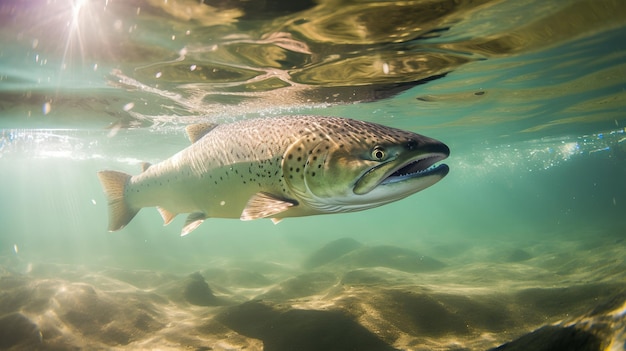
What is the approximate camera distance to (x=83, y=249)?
3484cm

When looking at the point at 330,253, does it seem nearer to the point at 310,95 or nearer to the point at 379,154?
the point at 310,95

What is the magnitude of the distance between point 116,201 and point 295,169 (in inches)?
192

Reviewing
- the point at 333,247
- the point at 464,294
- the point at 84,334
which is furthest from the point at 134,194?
the point at 333,247

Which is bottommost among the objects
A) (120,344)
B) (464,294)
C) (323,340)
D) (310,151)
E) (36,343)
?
(464,294)

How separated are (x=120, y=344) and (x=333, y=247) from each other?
62.5 ft

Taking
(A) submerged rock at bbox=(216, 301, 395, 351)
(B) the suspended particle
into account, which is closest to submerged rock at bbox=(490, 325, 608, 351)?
(A) submerged rock at bbox=(216, 301, 395, 351)

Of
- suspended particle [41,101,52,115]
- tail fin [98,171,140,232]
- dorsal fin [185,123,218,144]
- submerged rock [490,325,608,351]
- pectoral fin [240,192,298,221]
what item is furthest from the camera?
suspended particle [41,101,52,115]

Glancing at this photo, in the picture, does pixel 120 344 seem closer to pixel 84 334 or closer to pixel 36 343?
pixel 84 334

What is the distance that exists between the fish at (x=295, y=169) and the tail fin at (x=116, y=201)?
3.81 feet

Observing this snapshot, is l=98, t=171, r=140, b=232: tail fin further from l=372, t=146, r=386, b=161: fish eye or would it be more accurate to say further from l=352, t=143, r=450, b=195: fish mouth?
l=372, t=146, r=386, b=161: fish eye

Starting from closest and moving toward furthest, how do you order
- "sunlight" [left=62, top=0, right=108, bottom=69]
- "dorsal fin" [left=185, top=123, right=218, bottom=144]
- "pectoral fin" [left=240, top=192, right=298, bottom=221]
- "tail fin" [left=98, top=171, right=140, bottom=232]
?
"pectoral fin" [left=240, top=192, right=298, bottom=221] → "sunlight" [left=62, top=0, right=108, bottom=69] → "dorsal fin" [left=185, top=123, right=218, bottom=144] → "tail fin" [left=98, top=171, right=140, bottom=232]

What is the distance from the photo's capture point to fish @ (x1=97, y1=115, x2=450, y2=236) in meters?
3.51

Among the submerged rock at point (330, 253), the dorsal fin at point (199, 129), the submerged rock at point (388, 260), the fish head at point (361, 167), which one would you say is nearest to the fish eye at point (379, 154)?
the fish head at point (361, 167)

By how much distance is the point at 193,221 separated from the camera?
5824 millimetres
